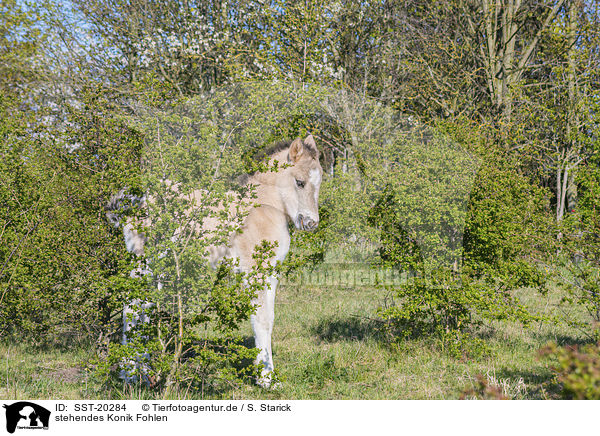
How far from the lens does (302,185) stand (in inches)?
193

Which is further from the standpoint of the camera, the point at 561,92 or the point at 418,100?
the point at 418,100

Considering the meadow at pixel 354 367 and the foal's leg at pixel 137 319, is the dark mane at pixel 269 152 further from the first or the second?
the meadow at pixel 354 367

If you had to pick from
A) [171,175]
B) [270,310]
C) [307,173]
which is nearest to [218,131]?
[171,175]

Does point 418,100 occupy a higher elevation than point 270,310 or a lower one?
higher

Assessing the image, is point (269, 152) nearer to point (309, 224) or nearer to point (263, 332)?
point (309, 224)

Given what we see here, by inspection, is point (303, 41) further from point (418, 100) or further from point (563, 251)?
point (563, 251)

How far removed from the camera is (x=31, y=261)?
5367 mm

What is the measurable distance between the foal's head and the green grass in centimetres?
154

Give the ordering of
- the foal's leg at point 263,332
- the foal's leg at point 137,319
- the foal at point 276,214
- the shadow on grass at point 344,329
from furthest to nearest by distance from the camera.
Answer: the shadow on grass at point 344,329 → the foal at point 276,214 → the foal's leg at point 263,332 → the foal's leg at point 137,319

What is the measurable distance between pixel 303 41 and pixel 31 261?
11.1m

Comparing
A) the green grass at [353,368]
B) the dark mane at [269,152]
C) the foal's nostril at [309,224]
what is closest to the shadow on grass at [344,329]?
the green grass at [353,368]

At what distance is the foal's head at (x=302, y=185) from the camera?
484 cm
